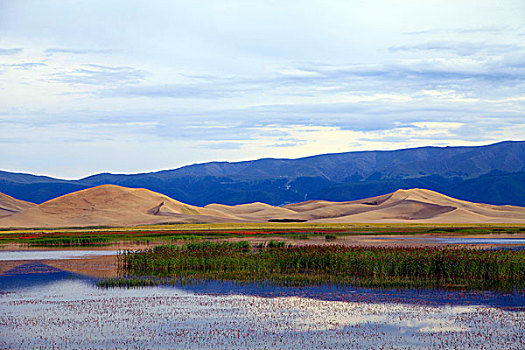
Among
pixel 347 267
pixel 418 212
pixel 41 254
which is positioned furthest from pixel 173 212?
pixel 347 267

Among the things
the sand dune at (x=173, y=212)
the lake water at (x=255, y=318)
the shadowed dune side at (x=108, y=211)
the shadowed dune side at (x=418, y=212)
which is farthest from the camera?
the shadowed dune side at (x=418, y=212)

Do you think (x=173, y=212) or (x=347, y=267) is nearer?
(x=347, y=267)

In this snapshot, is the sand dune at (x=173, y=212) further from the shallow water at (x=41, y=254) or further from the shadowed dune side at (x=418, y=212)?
the shallow water at (x=41, y=254)

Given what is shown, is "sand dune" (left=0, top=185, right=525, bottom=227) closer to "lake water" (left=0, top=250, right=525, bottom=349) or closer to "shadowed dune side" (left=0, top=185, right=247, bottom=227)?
"shadowed dune side" (left=0, top=185, right=247, bottom=227)

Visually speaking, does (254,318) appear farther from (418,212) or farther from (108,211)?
(418,212)

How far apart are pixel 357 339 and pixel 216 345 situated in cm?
448

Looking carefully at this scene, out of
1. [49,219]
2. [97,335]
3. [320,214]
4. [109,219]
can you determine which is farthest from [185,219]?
[97,335]

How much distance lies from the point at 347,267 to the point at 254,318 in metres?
15.0

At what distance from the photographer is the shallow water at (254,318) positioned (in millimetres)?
20766

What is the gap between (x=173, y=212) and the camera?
16012 cm

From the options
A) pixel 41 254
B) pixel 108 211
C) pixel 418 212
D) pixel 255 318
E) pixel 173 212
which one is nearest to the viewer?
pixel 255 318

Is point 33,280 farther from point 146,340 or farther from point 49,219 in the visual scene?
point 49,219

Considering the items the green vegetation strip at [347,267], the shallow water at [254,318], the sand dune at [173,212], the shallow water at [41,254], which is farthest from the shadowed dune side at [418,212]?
the shallow water at [254,318]

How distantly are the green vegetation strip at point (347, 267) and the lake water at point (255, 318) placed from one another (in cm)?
315
